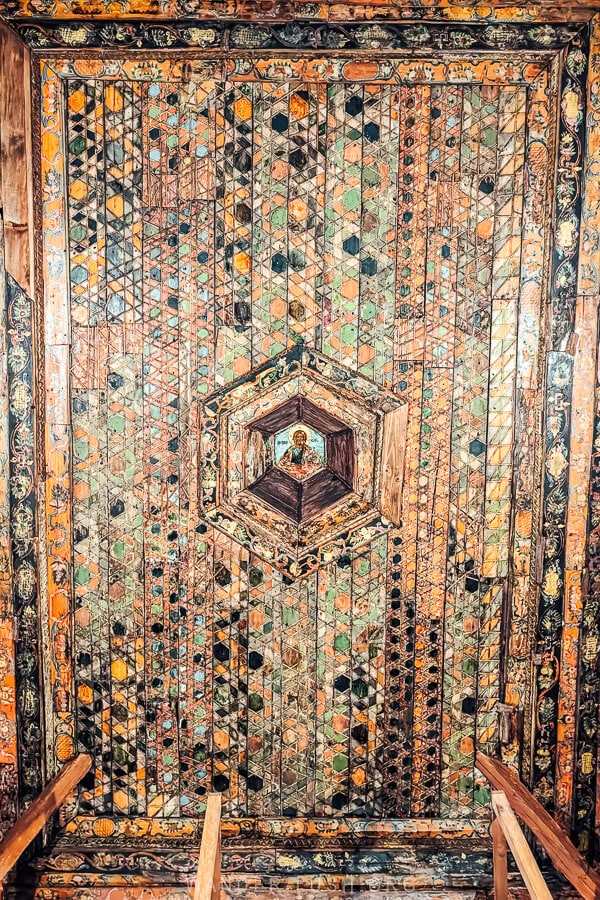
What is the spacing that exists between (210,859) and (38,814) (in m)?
0.76

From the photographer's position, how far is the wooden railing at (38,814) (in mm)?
2035

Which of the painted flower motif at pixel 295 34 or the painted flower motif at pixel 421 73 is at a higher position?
the painted flower motif at pixel 295 34

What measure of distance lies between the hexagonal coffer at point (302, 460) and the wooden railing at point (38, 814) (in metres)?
1.15

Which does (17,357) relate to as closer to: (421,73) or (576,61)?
(421,73)

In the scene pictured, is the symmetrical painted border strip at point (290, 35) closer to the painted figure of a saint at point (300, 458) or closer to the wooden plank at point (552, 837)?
the painted figure of a saint at point (300, 458)

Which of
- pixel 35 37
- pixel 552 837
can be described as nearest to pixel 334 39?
pixel 35 37

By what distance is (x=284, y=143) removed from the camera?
248 centimetres

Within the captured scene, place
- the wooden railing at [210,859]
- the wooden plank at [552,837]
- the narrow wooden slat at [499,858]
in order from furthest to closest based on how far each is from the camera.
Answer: the narrow wooden slat at [499,858], the wooden plank at [552,837], the wooden railing at [210,859]

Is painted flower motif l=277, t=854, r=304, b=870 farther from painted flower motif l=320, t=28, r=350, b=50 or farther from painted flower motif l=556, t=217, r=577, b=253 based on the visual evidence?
painted flower motif l=320, t=28, r=350, b=50

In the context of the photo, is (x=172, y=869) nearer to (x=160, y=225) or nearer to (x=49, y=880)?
(x=49, y=880)

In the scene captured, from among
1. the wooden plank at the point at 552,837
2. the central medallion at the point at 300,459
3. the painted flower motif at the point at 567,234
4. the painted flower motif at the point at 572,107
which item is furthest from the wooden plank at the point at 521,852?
the painted flower motif at the point at 572,107

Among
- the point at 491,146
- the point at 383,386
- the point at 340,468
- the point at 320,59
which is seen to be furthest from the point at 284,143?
the point at 340,468

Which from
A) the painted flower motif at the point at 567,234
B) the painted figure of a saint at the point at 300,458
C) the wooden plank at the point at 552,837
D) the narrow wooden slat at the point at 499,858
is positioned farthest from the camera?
the painted figure of a saint at the point at 300,458

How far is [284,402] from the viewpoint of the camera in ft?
8.50
